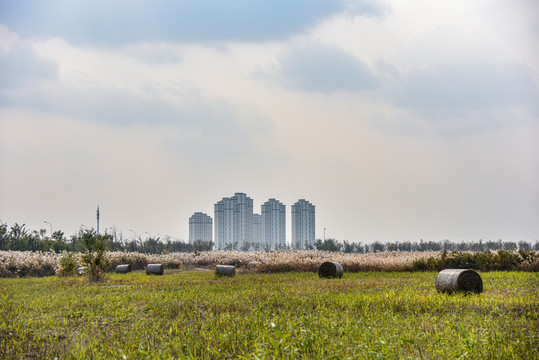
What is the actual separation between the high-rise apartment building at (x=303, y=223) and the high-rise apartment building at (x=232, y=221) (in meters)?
14.2

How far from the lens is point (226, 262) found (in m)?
32.7

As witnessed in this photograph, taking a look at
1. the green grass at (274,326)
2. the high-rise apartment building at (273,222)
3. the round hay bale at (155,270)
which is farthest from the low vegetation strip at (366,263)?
the high-rise apartment building at (273,222)

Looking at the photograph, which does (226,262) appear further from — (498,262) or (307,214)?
(307,214)

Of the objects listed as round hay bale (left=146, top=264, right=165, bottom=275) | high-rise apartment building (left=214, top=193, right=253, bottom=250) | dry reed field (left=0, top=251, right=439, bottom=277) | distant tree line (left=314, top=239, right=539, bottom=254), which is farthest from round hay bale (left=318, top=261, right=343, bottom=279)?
high-rise apartment building (left=214, top=193, right=253, bottom=250)

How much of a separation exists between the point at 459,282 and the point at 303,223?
127447 millimetres

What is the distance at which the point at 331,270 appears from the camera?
795 inches

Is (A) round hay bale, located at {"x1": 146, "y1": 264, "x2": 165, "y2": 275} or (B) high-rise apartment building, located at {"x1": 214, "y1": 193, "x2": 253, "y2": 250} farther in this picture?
(B) high-rise apartment building, located at {"x1": 214, "y1": 193, "x2": 253, "y2": 250}

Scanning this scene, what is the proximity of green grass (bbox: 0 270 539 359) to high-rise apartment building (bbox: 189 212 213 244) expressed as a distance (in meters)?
124

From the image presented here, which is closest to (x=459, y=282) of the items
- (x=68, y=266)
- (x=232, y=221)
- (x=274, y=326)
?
(x=274, y=326)

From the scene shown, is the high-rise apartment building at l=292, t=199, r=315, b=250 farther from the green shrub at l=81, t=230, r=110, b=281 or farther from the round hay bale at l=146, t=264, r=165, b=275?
the green shrub at l=81, t=230, r=110, b=281

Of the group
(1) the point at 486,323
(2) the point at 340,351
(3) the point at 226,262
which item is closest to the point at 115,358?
(2) the point at 340,351

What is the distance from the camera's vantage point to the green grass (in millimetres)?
6750

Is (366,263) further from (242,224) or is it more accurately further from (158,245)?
(242,224)

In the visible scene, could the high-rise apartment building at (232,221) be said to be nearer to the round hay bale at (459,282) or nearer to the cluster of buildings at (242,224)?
the cluster of buildings at (242,224)
